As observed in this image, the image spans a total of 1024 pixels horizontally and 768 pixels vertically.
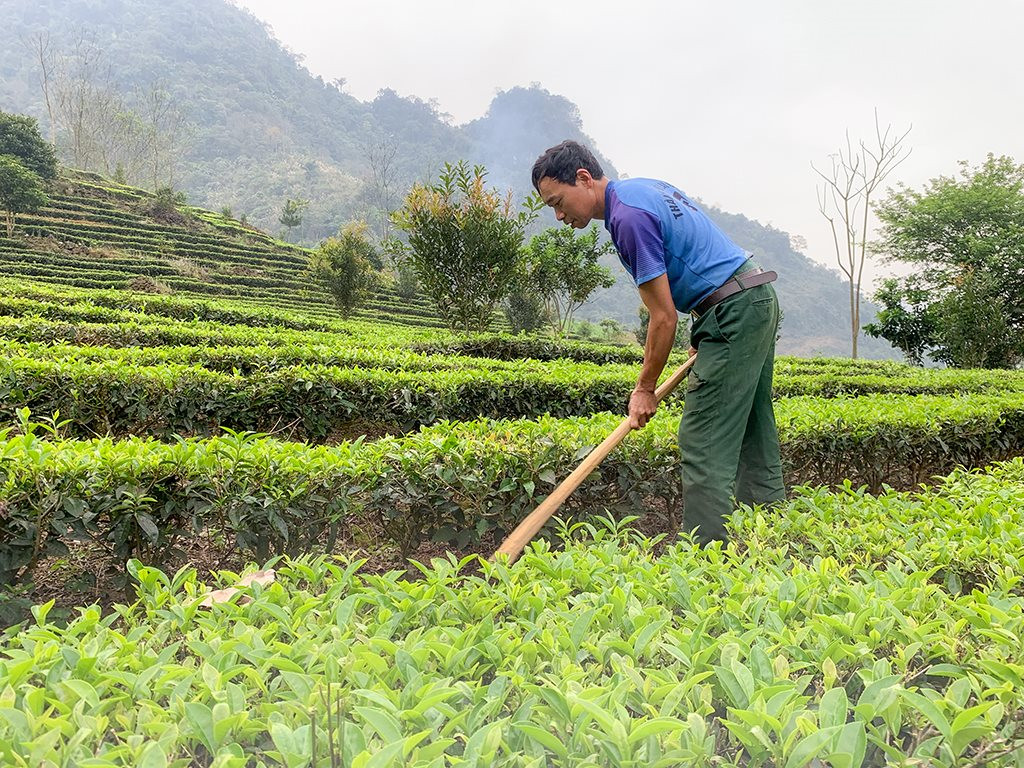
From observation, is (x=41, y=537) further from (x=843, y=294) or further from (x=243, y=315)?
(x=843, y=294)

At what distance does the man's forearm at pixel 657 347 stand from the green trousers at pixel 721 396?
0.65 feet

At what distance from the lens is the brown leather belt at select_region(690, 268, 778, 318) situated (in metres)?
2.67

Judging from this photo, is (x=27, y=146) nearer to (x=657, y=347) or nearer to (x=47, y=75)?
(x=47, y=75)

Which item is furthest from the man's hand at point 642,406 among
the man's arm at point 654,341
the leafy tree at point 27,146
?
the leafy tree at point 27,146

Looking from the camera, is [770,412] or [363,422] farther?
[363,422]

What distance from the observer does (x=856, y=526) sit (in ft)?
6.90

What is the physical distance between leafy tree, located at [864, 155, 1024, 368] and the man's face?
762 inches

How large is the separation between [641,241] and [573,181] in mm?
459

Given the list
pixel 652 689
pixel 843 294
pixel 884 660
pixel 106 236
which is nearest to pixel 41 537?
pixel 652 689

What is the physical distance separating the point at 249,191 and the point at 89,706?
90.1 meters

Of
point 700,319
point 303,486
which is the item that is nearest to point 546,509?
point 303,486

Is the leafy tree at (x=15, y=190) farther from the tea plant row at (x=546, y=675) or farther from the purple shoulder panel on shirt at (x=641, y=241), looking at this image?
the tea plant row at (x=546, y=675)

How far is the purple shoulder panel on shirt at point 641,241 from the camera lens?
2.58 metres

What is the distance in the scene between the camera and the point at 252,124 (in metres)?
99.2
